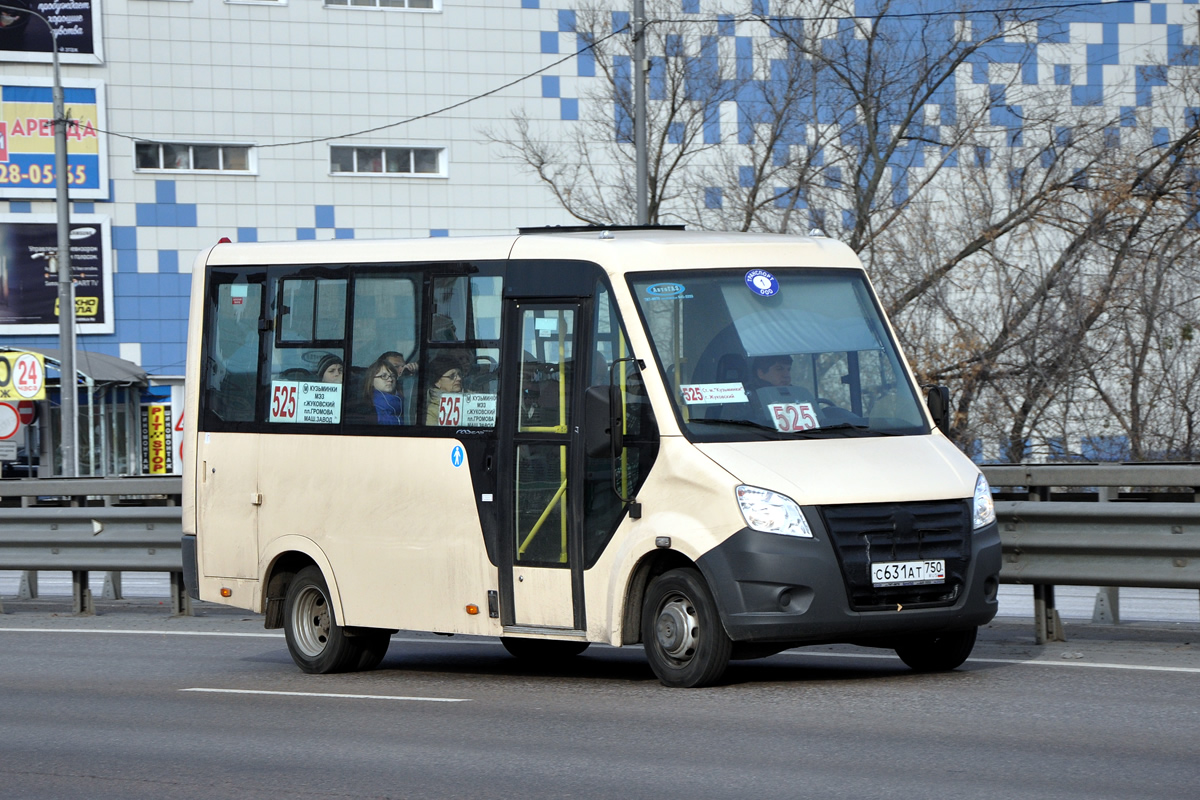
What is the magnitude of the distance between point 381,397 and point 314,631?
A: 1647 mm

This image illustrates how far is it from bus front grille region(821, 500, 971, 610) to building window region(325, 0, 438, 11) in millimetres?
38116

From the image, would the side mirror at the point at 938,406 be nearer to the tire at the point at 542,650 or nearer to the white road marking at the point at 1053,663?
the white road marking at the point at 1053,663

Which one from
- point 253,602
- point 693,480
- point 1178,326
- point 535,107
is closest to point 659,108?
point 1178,326

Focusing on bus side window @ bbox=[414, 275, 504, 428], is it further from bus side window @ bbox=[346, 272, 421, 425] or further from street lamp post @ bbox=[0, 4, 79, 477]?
street lamp post @ bbox=[0, 4, 79, 477]

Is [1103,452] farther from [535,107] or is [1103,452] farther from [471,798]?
[535,107]

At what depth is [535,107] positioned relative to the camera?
45.3 m

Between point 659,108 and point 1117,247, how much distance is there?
9.45m

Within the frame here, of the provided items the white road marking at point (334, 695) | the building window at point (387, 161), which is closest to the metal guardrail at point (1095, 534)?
the white road marking at point (334, 695)

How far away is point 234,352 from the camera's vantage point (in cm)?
1160

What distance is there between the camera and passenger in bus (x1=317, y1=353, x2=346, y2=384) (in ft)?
35.6

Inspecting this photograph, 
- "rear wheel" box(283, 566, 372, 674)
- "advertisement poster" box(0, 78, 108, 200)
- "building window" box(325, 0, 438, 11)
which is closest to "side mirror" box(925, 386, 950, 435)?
"rear wheel" box(283, 566, 372, 674)

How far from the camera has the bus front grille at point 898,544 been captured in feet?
28.2

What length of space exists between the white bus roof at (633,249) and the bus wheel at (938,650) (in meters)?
2.19

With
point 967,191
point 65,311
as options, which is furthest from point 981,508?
point 65,311
